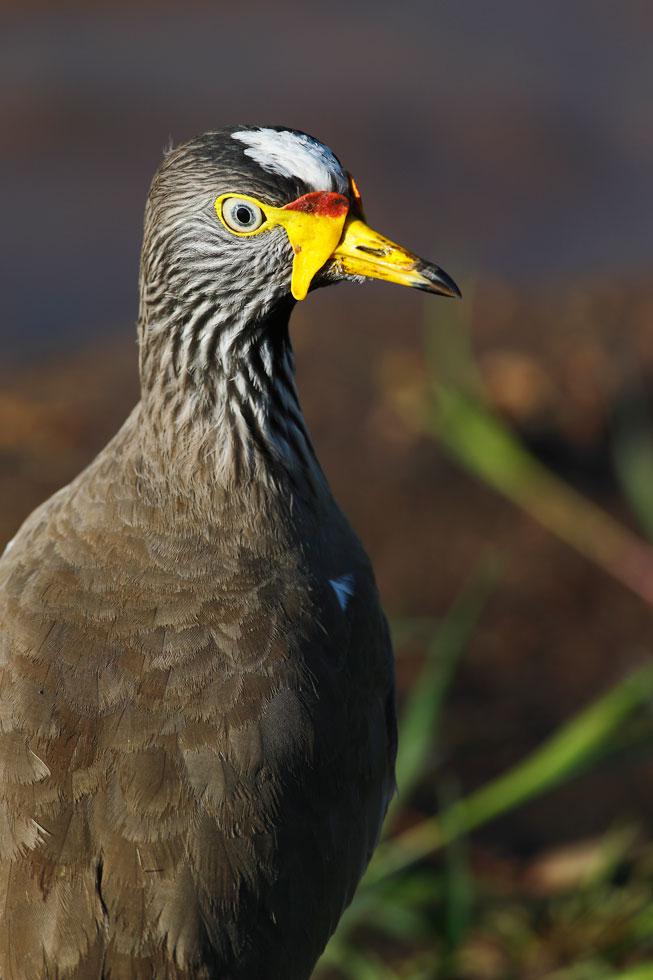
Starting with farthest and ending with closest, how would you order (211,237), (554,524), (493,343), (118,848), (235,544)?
(493,343), (554,524), (235,544), (211,237), (118,848)

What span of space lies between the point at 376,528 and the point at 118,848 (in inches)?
125

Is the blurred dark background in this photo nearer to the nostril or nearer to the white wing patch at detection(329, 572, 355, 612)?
the white wing patch at detection(329, 572, 355, 612)

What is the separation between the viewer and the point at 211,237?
3.08 m

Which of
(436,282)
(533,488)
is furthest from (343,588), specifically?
(533,488)

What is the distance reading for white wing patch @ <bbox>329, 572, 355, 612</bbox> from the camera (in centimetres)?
335

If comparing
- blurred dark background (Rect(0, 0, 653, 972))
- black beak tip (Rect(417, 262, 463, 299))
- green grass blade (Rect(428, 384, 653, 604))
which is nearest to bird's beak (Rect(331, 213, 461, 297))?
black beak tip (Rect(417, 262, 463, 299))

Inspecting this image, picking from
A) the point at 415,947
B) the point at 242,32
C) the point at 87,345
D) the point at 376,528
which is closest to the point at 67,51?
the point at 242,32

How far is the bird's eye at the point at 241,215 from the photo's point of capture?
119 inches

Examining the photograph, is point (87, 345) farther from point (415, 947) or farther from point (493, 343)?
point (415, 947)

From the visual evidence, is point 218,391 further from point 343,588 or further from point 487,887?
point 487,887

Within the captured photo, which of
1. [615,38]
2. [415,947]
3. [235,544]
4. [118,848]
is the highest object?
[615,38]

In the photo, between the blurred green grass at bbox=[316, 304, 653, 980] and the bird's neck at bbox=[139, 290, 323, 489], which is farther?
the blurred green grass at bbox=[316, 304, 653, 980]

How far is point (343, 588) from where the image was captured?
3.38 m

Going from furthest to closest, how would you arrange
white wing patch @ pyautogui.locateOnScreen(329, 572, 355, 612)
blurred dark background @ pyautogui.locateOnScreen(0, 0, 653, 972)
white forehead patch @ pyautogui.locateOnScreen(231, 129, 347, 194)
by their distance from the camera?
blurred dark background @ pyautogui.locateOnScreen(0, 0, 653, 972) < white wing patch @ pyautogui.locateOnScreen(329, 572, 355, 612) < white forehead patch @ pyautogui.locateOnScreen(231, 129, 347, 194)
